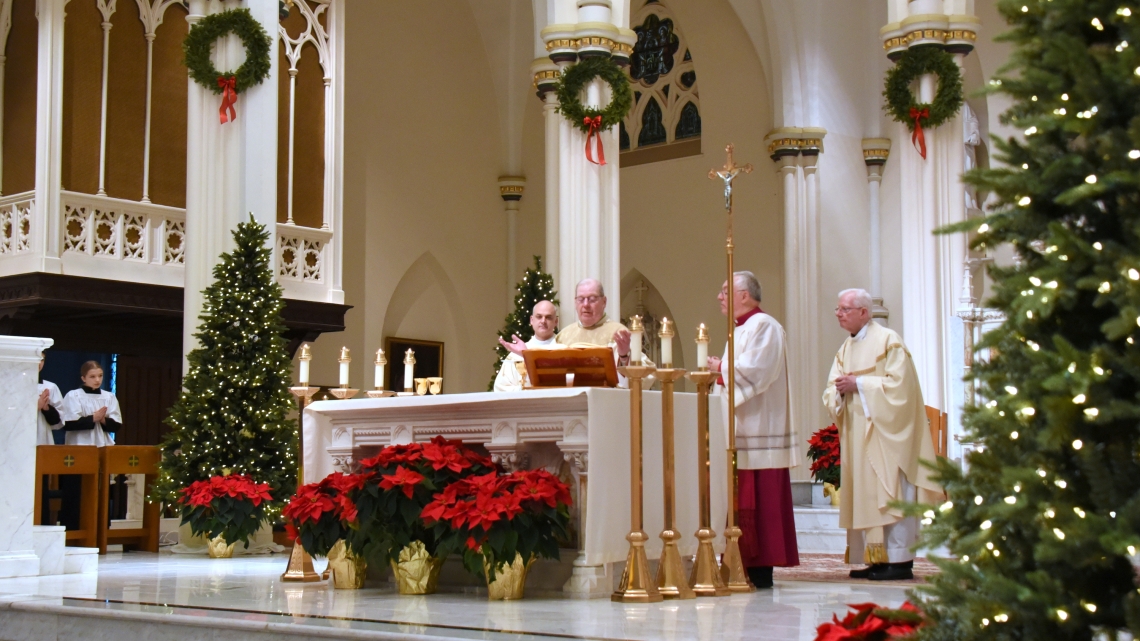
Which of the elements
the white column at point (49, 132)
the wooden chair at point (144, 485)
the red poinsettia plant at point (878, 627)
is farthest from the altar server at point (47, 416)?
the red poinsettia plant at point (878, 627)

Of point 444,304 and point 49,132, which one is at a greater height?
point 49,132

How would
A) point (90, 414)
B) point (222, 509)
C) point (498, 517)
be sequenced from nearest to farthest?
point (498, 517) < point (222, 509) < point (90, 414)

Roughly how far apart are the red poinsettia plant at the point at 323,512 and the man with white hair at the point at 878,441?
3.15m

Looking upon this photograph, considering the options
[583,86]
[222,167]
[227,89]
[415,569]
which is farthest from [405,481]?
[583,86]

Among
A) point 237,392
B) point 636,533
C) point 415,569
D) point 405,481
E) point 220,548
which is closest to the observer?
point 636,533

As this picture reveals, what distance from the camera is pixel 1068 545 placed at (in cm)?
322

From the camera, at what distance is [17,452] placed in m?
7.97

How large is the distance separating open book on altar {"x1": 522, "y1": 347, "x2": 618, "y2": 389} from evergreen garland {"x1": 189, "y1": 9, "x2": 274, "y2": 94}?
6.30m

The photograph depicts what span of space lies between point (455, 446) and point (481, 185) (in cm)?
1457

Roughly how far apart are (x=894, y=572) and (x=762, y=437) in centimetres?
128

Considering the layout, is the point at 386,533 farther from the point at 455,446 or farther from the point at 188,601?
the point at 188,601

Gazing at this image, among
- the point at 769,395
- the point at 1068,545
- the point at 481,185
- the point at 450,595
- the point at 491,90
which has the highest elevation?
the point at 491,90

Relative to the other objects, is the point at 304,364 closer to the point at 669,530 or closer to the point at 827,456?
the point at 669,530

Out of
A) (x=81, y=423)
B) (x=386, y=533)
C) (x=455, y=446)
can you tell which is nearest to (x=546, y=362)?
(x=455, y=446)
